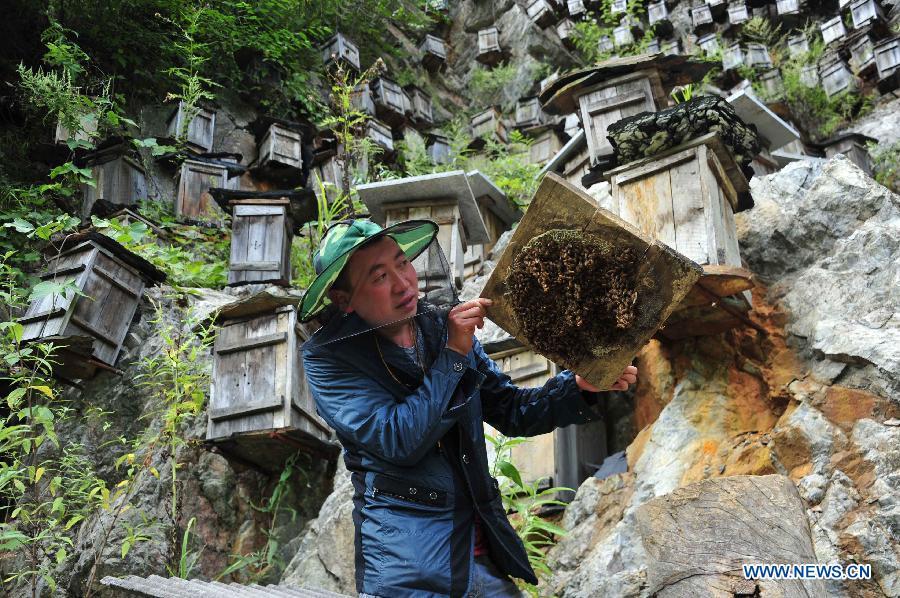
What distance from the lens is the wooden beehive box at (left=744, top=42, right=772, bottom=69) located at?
59.9 feet

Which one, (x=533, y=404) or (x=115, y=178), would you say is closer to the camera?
(x=533, y=404)

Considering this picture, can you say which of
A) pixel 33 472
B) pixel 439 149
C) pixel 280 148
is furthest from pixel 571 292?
pixel 439 149

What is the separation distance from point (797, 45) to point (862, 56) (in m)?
1.71

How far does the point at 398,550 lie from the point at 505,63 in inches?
882

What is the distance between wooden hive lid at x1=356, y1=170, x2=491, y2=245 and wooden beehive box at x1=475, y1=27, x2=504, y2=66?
1685 cm

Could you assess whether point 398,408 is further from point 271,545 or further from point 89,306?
point 89,306

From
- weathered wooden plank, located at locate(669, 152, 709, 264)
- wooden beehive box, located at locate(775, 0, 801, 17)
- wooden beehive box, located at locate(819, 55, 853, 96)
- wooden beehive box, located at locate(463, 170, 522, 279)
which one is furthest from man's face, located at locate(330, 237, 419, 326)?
wooden beehive box, located at locate(775, 0, 801, 17)

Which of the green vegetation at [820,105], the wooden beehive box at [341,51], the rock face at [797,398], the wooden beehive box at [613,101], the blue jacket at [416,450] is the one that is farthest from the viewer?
the wooden beehive box at [341,51]

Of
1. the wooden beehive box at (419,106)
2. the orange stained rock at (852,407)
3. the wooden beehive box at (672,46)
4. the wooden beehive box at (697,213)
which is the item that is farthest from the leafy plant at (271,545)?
the wooden beehive box at (672,46)

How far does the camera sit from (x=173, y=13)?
1513 cm

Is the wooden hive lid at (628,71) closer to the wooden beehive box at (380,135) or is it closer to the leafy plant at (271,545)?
the leafy plant at (271,545)

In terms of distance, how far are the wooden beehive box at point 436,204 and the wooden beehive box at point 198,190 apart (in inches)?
239

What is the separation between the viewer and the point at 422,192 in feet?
24.1

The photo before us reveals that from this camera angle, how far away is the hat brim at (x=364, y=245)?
2742 millimetres
